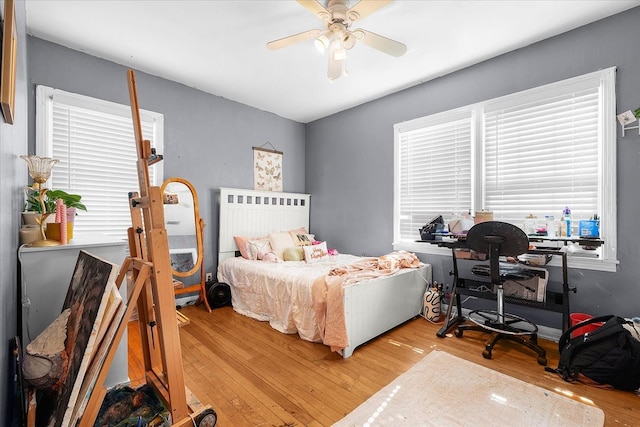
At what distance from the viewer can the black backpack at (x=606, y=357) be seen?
185cm

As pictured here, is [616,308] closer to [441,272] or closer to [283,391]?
[441,272]

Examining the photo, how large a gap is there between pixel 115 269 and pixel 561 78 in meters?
3.58

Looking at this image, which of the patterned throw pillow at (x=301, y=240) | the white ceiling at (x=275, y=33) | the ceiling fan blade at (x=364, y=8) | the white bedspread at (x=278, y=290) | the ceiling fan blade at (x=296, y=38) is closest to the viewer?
the ceiling fan blade at (x=364, y=8)

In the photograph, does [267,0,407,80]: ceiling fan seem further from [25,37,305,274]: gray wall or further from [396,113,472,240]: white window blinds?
[25,37,305,274]: gray wall

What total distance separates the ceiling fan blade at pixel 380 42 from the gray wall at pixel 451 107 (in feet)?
4.44

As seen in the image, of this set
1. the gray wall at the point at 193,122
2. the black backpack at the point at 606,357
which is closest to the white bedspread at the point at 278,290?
the gray wall at the point at 193,122

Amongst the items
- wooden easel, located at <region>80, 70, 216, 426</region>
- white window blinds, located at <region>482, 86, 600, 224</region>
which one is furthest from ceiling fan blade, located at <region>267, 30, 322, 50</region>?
white window blinds, located at <region>482, 86, 600, 224</region>

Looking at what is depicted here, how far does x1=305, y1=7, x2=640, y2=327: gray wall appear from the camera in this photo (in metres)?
2.30

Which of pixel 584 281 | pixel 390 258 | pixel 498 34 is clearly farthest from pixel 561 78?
pixel 390 258

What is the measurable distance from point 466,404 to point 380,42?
8.18 feet

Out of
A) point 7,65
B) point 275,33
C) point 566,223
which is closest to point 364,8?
point 275,33

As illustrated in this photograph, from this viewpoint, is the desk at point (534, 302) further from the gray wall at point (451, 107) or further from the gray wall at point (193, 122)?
the gray wall at point (193, 122)

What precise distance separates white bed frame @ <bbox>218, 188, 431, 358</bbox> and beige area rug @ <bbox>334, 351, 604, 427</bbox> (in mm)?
546

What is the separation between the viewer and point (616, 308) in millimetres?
2336
